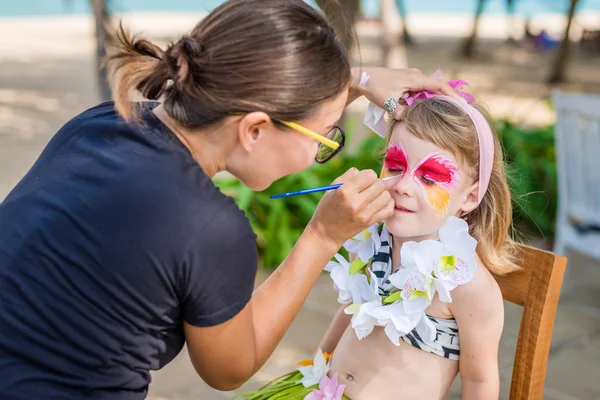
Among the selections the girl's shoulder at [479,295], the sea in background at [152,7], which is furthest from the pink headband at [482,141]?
the sea in background at [152,7]

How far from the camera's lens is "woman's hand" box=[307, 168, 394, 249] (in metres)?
1.67

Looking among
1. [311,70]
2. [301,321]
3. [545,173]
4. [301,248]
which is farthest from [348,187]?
[545,173]

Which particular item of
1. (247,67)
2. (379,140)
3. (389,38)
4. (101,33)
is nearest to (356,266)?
(247,67)

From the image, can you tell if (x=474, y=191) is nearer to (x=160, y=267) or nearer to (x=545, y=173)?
(x=160, y=267)

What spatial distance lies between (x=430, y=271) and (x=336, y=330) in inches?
21.7

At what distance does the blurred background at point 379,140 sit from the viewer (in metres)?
3.46

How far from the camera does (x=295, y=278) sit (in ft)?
5.53

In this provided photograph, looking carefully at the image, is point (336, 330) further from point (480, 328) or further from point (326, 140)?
point (326, 140)

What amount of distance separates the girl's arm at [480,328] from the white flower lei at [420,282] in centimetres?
6

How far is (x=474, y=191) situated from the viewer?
1.93m

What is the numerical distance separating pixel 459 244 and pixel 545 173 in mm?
3752

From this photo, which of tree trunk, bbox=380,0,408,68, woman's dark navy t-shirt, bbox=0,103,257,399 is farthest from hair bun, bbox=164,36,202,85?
tree trunk, bbox=380,0,408,68

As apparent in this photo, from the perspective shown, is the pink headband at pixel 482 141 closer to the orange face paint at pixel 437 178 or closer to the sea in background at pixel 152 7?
the orange face paint at pixel 437 178

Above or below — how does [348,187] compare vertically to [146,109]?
below
